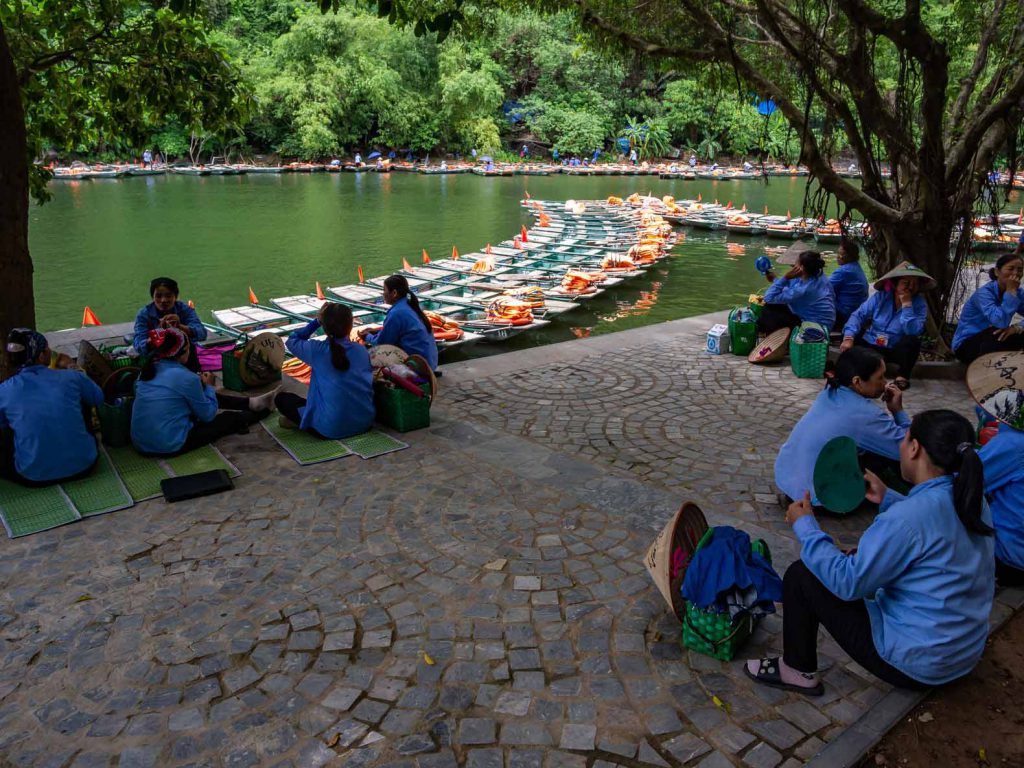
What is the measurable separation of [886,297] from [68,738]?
6851mm

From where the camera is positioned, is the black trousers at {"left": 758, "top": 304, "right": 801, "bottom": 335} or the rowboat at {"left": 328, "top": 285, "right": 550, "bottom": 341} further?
the rowboat at {"left": 328, "top": 285, "right": 550, "bottom": 341}

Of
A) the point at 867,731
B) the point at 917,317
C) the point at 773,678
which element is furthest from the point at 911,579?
the point at 917,317

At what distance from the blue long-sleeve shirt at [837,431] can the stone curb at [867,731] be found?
1.39 metres

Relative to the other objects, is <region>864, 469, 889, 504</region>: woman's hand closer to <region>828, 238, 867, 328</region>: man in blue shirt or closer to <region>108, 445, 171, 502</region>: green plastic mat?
<region>108, 445, 171, 502</region>: green plastic mat

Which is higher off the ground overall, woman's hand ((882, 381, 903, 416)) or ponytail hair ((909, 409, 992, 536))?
ponytail hair ((909, 409, 992, 536))

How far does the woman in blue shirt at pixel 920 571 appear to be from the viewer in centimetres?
243

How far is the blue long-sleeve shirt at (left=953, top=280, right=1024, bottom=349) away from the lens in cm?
657

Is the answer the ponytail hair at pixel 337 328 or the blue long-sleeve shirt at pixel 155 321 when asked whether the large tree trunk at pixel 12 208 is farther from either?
the ponytail hair at pixel 337 328

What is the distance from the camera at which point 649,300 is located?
49.2ft

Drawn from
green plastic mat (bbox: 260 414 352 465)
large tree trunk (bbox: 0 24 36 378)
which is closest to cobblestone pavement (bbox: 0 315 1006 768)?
green plastic mat (bbox: 260 414 352 465)

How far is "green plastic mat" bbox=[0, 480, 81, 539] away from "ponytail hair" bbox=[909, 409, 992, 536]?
4.43m

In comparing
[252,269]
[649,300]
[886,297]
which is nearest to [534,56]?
[252,269]

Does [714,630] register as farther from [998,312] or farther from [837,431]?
[998,312]

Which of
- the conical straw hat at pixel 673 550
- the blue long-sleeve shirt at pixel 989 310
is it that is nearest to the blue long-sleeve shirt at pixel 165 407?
the conical straw hat at pixel 673 550
